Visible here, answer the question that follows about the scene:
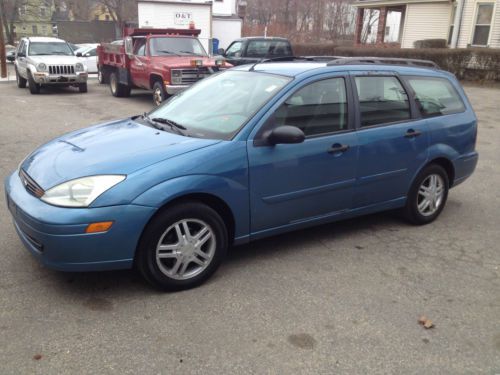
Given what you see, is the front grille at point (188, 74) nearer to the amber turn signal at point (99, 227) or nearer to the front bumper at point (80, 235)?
the front bumper at point (80, 235)

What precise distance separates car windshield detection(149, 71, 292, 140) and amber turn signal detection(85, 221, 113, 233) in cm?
106

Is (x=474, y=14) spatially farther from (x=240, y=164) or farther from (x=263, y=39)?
(x=240, y=164)

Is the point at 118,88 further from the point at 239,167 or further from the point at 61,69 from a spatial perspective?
the point at 239,167

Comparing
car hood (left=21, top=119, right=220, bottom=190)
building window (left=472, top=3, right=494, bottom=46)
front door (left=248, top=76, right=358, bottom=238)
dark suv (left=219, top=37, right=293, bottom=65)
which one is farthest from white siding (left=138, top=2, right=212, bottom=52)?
car hood (left=21, top=119, right=220, bottom=190)

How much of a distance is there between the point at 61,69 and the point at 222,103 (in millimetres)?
12419

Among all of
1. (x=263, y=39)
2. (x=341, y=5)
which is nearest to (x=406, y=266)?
(x=263, y=39)

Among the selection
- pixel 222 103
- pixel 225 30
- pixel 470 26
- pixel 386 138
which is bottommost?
pixel 386 138

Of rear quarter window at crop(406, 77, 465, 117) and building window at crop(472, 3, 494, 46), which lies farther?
building window at crop(472, 3, 494, 46)

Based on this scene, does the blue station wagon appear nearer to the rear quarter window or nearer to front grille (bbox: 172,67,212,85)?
the rear quarter window

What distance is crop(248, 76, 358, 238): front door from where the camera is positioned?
381 centimetres

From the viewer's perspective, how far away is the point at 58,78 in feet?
49.3

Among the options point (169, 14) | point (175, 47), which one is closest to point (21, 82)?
point (175, 47)

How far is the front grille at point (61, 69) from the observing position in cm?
1489

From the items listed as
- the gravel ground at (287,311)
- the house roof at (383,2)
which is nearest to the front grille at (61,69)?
the gravel ground at (287,311)
